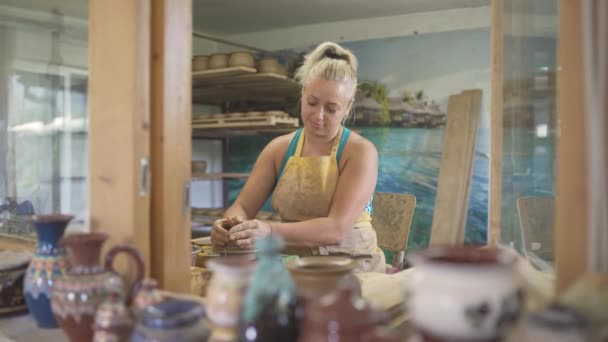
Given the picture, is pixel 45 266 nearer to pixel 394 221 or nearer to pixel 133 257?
pixel 133 257

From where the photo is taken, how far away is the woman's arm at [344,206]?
89.7 inches

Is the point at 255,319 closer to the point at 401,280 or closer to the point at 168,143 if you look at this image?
the point at 168,143

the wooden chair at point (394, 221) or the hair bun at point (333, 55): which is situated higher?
the hair bun at point (333, 55)

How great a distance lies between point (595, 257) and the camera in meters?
1.06

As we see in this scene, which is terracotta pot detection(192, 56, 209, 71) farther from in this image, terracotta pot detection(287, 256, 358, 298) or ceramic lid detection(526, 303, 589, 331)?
ceramic lid detection(526, 303, 589, 331)

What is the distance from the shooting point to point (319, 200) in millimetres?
2498

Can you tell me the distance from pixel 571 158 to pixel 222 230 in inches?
52.5

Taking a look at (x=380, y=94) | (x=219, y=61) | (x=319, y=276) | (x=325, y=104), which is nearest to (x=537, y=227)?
(x=325, y=104)

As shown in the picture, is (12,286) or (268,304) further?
(12,286)

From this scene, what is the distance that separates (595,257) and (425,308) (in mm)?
442

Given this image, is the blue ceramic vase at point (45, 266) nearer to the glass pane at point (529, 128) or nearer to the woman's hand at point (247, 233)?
the woman's hand at point (247, 233)

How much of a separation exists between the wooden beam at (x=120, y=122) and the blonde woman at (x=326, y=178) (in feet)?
2.40

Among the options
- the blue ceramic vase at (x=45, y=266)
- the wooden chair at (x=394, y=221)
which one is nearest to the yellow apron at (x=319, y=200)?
the wooden chair at (x=394, y=221)

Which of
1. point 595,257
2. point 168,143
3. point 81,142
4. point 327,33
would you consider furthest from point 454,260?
point 327,33
